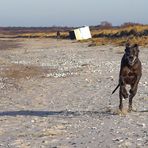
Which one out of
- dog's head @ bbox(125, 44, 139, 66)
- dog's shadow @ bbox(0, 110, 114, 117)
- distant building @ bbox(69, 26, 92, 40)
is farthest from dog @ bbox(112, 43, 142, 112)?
distant building @ bbox(69, 26, 92, 40)

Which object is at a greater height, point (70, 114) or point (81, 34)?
point (70, 114)

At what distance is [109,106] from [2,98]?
4.42 meters

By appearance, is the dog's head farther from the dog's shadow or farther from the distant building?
Result: the distant building

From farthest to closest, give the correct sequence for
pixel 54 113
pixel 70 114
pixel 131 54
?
pixel 54 113 → pixel 70 114 → pixel 131 54

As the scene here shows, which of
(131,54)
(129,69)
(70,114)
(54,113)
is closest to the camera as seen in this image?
(131,54)

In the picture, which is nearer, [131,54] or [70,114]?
[131,54]

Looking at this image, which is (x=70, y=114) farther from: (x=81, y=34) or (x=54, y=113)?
(x=81, y=34)

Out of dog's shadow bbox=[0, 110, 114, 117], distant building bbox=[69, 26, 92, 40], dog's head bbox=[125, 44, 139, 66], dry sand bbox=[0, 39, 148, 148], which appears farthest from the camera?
distant building bbox=[69, 26, 92, 40]

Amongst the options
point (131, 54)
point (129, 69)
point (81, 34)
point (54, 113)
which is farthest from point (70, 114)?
point (81, 34)

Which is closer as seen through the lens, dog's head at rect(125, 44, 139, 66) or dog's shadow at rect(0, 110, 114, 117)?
dog's head at rect(125, 44, 139, 66)

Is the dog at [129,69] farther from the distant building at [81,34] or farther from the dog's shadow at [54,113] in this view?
the distant building at [81,34]

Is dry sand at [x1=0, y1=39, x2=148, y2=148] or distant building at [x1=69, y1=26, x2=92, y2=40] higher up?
dry sand at [x1=0, y1=39, x2=148, y2=148]

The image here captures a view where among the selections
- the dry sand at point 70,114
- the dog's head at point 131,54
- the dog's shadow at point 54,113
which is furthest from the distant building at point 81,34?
the dog's head at point 131,54

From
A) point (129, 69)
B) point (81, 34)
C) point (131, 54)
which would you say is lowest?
point (81, 34)
